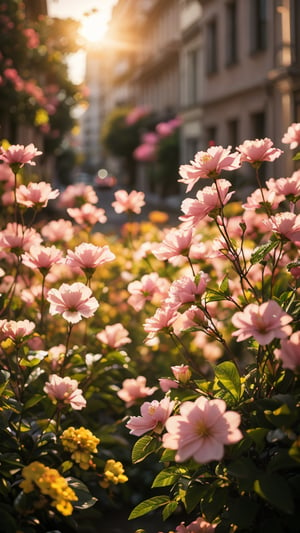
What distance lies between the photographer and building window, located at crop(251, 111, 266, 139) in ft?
54.1

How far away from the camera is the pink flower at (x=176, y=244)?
2089 mm

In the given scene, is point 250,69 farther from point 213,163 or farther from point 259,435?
point 259,435

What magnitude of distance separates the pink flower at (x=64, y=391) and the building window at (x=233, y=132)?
16719mm

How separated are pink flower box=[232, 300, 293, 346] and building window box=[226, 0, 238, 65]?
672 inches

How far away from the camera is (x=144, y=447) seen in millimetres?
1932

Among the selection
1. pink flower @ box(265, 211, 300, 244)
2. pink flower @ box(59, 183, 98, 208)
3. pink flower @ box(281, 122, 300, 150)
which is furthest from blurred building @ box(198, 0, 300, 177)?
pink flower @ box(265, 211, 300, 244)

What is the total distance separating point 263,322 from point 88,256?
769mm

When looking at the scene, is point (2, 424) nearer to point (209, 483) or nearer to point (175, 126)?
point (209, 483)

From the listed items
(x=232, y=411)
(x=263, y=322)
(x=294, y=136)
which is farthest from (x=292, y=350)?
(x=294, y=136)

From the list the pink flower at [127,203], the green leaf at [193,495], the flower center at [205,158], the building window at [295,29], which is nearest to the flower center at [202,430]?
the green leaf at [193,495]

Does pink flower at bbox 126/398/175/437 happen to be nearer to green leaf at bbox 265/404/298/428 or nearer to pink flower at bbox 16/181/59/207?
green leaf at bbox 265/404/298/428

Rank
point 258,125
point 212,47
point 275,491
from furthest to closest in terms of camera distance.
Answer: point 212,47
point 258,125
point 275,491

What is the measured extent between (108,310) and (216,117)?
626 inches

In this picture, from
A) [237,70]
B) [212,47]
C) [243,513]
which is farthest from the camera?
[212,47]
